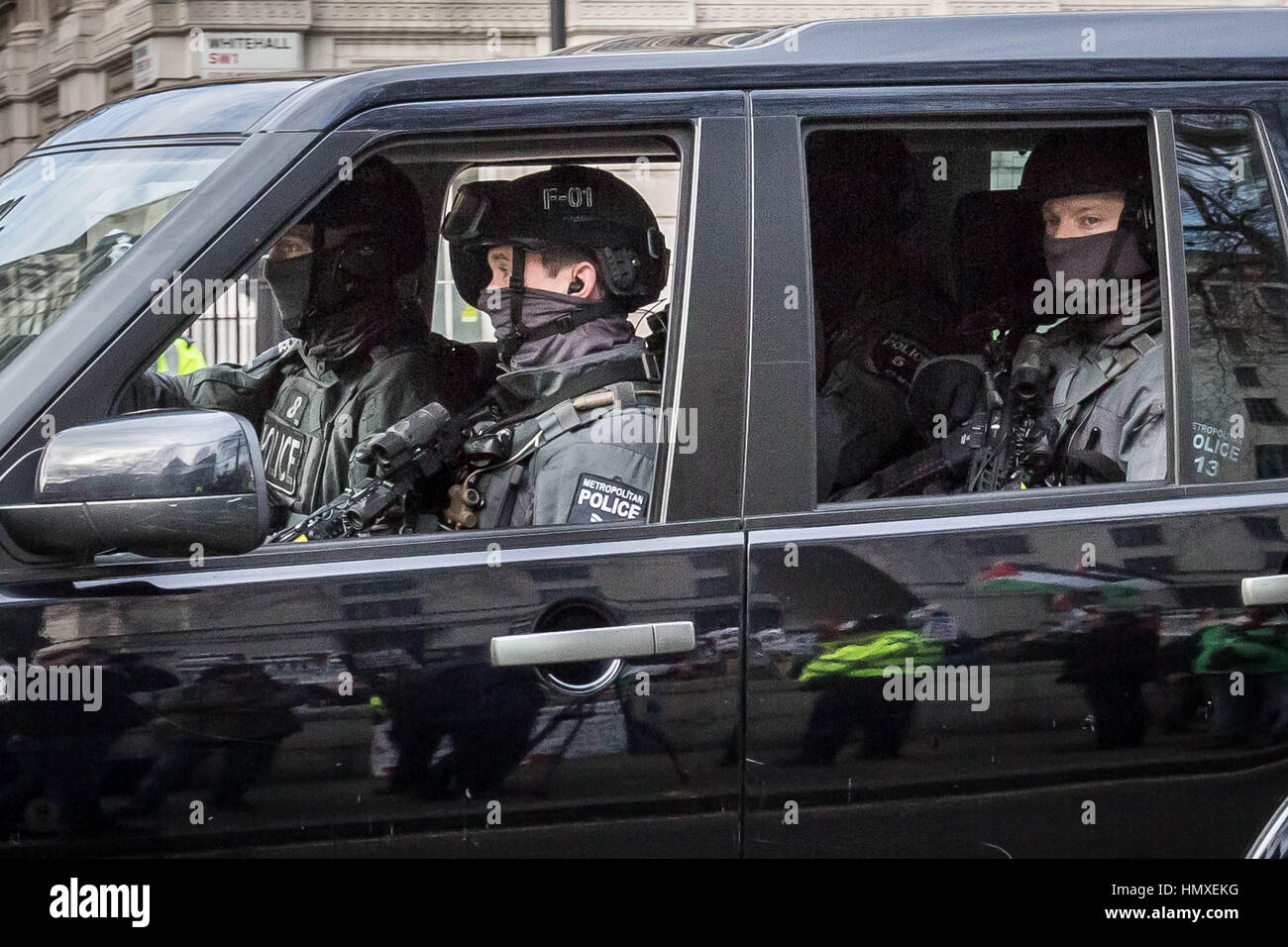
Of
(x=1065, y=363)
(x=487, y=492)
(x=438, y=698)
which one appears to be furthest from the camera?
(x=1065, y=363)

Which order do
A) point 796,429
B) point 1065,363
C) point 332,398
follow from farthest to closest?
point 332,398
point 1065,363
point 796,429

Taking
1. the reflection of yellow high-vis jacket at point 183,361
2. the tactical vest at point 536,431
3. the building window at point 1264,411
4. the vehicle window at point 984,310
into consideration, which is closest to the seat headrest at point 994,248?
the vehicle window at point 984,310

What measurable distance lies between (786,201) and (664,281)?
0.70 m

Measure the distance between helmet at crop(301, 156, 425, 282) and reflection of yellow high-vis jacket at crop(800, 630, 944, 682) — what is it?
1.40 meters

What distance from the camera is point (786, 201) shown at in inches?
88.3

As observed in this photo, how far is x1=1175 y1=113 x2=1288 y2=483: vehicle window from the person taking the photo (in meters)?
2.30

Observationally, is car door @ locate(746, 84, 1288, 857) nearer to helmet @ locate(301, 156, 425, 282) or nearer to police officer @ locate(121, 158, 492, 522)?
police officer @ locate(121, 158, 492, 522)

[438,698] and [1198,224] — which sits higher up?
[1198,224]

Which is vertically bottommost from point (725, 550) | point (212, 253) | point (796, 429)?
point (725, 550)

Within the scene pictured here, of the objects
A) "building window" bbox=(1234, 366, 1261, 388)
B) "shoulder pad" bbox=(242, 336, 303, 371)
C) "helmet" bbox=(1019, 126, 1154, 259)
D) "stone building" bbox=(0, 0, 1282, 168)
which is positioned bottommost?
"building window" bbox=(1234, 366, 1261, 388)

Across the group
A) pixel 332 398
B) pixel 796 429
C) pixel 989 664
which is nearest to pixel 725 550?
pixel 796 429

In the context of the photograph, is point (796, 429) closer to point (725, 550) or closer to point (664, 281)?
point (725, 550)

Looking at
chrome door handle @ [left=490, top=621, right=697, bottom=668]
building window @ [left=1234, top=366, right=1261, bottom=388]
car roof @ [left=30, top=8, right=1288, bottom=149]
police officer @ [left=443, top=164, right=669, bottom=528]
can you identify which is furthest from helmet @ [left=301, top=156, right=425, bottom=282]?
building window @ [left=1234, top=366, right=1261, bottom=388]

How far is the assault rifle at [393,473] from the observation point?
8.50 feet
